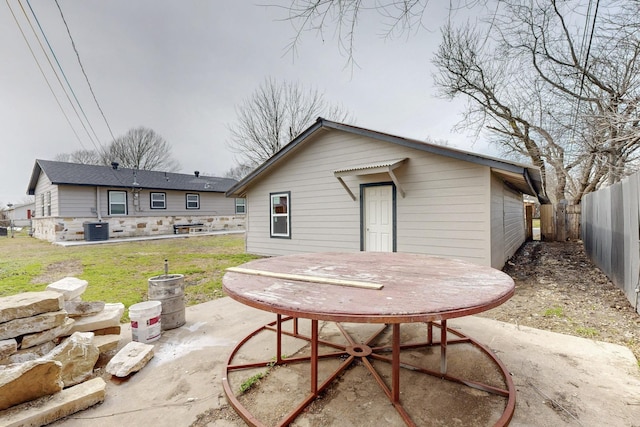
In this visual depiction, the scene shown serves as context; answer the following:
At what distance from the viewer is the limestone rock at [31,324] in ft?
7.01

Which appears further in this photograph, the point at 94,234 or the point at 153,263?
the point at 94,234

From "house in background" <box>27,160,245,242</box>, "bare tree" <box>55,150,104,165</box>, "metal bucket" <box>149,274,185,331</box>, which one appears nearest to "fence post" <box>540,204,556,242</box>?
"metal bucket" <box>149,274,185,331</box>

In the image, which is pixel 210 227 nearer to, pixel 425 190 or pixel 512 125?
pixel 425 190

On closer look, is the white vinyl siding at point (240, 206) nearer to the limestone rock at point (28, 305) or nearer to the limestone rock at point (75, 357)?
the limestone rock at point (28, 305)

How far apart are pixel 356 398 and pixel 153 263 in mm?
7103

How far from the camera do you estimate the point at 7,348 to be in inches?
81.6

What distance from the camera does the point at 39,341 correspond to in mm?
2260

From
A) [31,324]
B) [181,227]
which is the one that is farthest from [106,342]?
[181,227]

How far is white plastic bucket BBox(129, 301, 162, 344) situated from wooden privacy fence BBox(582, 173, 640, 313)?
222 inches

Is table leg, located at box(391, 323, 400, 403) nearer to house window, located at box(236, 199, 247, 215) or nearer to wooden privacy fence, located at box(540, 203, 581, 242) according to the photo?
wooden privacy fence, located at box(540, 203, 581, 242)

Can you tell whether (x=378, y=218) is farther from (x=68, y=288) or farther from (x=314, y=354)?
(x=68, y=288)

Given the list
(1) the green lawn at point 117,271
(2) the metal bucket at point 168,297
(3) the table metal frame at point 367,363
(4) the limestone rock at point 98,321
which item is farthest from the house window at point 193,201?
(3) the table metal frame at point 367,363

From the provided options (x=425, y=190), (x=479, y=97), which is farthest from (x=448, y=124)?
(x=425, y=190)

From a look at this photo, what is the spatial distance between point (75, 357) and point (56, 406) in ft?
1.53
